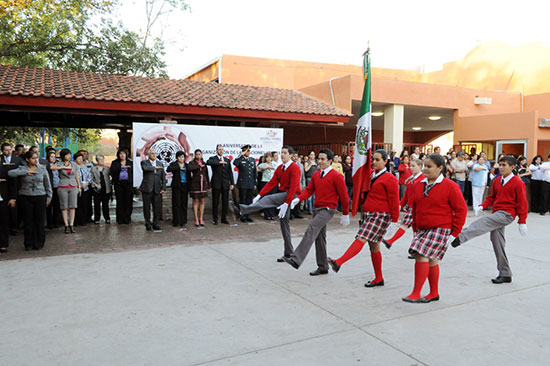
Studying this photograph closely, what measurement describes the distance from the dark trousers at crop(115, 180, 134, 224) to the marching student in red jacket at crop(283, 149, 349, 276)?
5.77m

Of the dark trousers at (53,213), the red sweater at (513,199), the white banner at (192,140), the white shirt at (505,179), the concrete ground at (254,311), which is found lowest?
the concrete ground at (254,311)

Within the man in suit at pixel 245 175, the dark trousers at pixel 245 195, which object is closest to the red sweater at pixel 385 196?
the man in suit at pixel 245 175

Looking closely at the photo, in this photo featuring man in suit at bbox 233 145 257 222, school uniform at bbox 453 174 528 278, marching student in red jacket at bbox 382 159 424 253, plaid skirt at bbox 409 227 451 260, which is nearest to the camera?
plaid skirt at bbox 409 227 451 260

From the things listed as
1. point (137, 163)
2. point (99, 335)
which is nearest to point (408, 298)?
point (99, 335)

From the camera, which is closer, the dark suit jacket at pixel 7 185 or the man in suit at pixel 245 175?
the dark suit jacket at pixel 7 185

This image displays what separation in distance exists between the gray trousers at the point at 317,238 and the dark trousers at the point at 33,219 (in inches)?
189

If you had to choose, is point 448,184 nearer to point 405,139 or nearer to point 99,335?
point 99,335

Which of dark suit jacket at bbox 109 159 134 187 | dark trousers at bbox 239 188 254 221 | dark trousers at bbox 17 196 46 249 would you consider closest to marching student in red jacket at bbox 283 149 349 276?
dark trousers at bbox 17 196 46 249

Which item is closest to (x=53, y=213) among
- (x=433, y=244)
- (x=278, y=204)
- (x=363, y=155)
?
(x=278, y=204)

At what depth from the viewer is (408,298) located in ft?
15.1

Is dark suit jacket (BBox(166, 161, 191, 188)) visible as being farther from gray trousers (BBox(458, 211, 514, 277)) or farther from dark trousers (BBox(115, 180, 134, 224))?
gray trousers (BBox(458, 211, 514, 277))

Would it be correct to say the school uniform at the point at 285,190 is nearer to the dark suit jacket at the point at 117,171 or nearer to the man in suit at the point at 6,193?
the man in suit at the point at 6,193

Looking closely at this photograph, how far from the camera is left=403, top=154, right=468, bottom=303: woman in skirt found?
174 inches

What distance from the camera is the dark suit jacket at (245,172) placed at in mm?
10844
